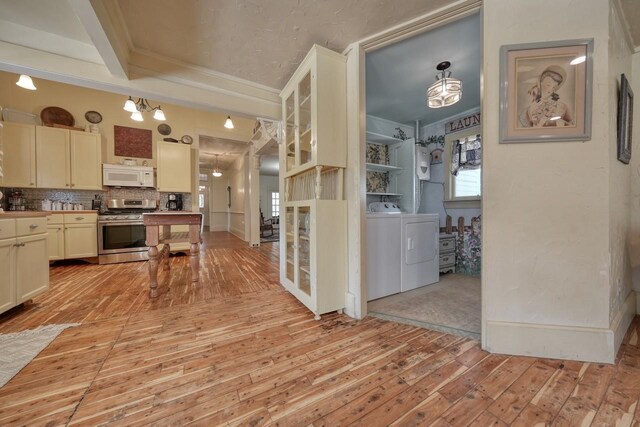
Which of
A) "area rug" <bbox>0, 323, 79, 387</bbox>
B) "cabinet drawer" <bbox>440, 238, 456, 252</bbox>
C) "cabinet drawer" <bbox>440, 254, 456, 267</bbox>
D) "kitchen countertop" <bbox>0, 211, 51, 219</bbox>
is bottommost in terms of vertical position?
"area rug" <bbox>0, 323, 79, 387</bbox>

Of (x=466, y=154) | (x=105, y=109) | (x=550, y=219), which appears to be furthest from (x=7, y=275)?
(x=466, y=154)

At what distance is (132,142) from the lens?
14.0 ft

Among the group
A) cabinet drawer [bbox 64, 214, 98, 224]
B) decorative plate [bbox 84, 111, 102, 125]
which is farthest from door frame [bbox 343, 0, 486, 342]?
decorative plate [bbox 84, 111, 102, 125]

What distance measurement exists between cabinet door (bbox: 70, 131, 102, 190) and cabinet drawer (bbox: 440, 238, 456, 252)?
5.66m

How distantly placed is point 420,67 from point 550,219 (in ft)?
5.76

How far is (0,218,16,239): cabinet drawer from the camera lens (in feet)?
5.53

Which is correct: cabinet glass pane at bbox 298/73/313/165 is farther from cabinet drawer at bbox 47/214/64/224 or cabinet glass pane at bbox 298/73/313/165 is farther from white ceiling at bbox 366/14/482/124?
cabinet drawer at bbox 47/214/64/224

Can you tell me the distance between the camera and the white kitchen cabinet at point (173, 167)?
4.33 metres

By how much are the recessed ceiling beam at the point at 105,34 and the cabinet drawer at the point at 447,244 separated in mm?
3838

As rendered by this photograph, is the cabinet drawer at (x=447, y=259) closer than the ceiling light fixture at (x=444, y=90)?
No

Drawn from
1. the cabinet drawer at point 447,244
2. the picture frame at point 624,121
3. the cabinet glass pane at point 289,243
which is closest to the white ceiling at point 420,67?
the picture frame at point 624,121

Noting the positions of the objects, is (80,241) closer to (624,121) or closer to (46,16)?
(46,16)

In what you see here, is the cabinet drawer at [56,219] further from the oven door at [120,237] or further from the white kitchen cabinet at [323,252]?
the white kitchen cabinet at [323,252]

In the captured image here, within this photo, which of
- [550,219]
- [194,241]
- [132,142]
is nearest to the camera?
[550,219]
